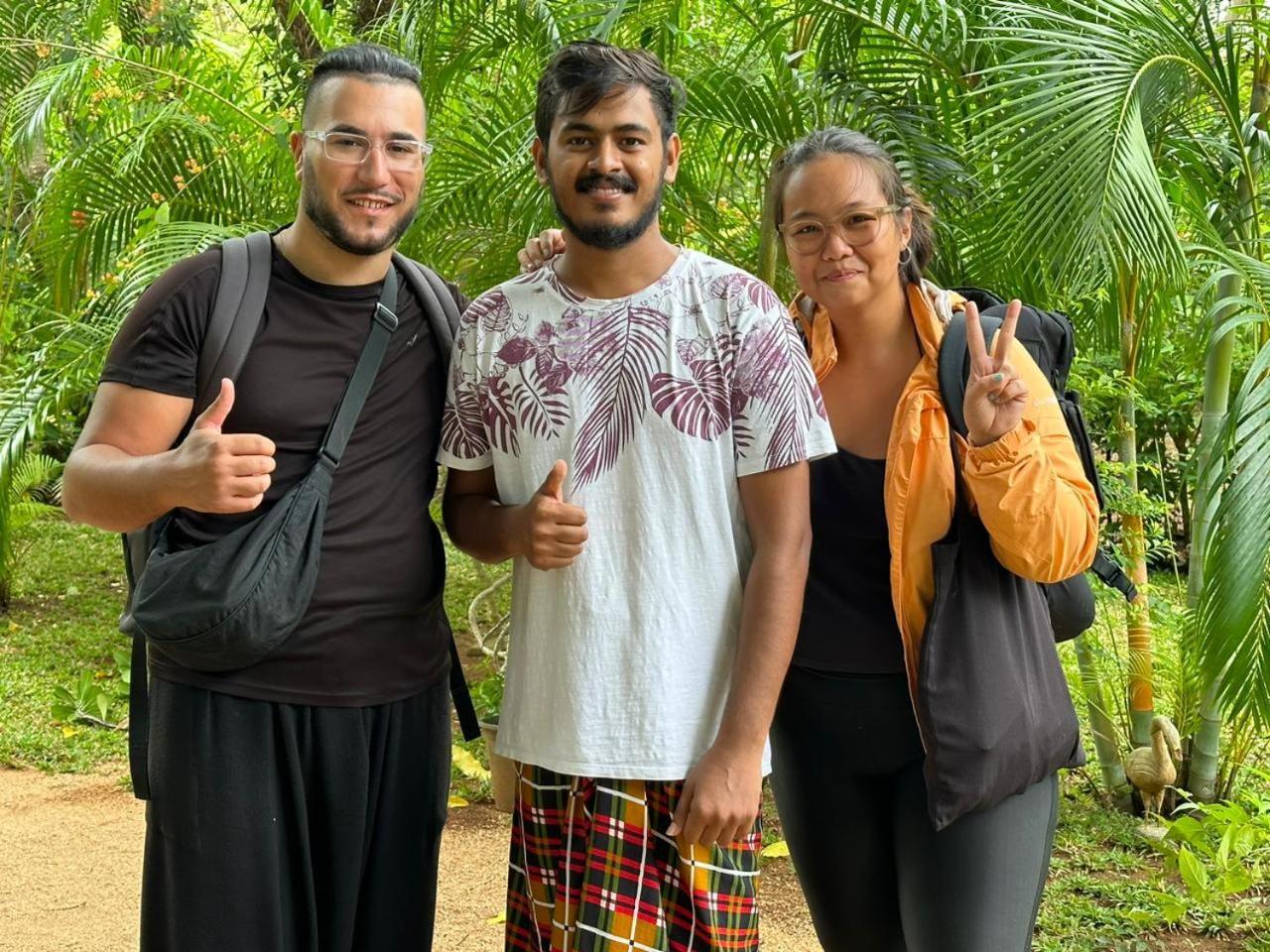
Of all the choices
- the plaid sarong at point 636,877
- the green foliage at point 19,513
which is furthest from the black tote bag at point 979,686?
the green foliage at point 19,513

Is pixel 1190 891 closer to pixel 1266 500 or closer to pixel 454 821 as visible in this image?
pixel 1266 500

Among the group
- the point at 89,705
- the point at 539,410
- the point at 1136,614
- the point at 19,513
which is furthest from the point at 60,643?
the point at 539,410

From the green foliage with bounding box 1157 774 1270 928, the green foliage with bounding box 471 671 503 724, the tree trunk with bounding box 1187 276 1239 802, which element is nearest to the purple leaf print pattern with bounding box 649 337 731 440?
the tree trunk with bounding box 1187 276 1239 802

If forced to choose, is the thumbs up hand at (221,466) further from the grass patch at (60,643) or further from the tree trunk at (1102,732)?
the grass patch at (60,643)

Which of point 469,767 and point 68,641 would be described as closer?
point 469,767

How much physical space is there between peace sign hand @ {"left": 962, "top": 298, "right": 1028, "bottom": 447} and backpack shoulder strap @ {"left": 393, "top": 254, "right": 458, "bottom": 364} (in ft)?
3.19

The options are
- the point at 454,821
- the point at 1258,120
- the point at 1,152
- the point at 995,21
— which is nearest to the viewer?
the point at 995,21

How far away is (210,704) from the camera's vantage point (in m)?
2.39

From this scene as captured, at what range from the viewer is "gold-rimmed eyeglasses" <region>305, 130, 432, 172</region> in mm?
2465

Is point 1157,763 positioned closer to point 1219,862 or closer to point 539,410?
point 1219,862

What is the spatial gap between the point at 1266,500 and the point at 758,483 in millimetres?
1603

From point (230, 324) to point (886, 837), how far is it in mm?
1473

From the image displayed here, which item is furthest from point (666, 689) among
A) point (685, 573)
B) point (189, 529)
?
point (189, 529)

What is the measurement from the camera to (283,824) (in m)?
2.44
